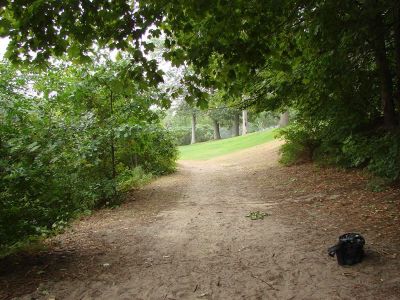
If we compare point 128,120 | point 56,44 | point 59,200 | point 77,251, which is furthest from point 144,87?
point 128,120

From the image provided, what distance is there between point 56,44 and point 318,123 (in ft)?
35.0

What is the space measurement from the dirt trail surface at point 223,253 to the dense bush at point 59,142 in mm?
653

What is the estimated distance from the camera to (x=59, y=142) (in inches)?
263

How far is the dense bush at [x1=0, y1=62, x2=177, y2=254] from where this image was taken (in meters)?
4.96

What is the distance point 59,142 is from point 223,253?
3.45 meters

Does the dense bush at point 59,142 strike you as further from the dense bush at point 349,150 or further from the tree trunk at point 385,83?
the tree trunk at point 385,83

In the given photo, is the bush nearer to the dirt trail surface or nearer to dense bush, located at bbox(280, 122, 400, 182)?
dense bush, located at bbox(280, 122, 400, 182)

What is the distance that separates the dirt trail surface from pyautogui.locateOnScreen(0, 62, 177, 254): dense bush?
65 cm

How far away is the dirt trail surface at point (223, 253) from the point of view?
4.46 meters

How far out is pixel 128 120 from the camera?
1045cm

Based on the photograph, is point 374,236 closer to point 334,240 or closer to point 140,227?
point 334,240

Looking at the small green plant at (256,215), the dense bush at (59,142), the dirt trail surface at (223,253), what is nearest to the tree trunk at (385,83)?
the dirt trail surface at (223,253)

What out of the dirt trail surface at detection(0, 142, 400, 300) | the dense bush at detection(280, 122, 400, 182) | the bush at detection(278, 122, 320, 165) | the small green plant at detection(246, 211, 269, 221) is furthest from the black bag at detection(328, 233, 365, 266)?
the bush at detection(278, 122, 320, 165)

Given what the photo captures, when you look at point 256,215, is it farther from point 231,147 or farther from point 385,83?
point 231,147
